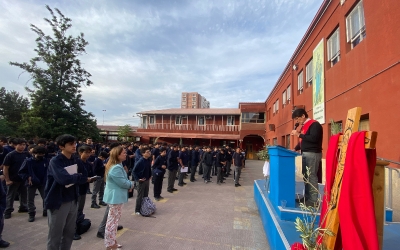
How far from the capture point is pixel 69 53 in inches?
899

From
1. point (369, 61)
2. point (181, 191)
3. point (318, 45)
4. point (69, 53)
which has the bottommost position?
point (181, 191)

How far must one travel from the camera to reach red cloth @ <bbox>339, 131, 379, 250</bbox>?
1.69m

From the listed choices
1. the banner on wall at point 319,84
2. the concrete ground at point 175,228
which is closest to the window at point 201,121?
the banner on wall at point 319,84

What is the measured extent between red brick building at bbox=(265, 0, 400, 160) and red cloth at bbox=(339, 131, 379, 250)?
469cm

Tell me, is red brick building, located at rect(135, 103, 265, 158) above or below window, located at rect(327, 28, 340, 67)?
below

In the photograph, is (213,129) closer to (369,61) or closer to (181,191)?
(181,191)

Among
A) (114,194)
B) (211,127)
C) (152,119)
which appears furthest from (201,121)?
(114,194)

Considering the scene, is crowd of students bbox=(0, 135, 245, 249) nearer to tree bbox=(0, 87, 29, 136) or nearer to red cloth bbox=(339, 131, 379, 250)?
red cloth bbox=(339, 131, 379, 250)

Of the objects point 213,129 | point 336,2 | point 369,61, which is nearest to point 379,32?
point 369,61

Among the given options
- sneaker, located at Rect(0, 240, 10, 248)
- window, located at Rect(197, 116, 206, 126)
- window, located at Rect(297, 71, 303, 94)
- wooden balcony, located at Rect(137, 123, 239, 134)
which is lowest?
sneaker, located at Rect(0, 240, 10, 248)

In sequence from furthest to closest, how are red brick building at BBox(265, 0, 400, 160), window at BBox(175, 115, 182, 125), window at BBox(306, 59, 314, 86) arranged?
window at BBox(175, 115, 182, 125) → window at BBox(306, 59, 314, 86) → red brick building at BBox(265, 0, 400, 160)

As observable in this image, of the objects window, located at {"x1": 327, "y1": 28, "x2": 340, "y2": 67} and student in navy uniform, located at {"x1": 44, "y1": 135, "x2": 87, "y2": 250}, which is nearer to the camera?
student in navy uniform, located at {"x1": 44, "y1": 135, "x2": 87, "y2": 250}

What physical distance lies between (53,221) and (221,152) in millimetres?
9051

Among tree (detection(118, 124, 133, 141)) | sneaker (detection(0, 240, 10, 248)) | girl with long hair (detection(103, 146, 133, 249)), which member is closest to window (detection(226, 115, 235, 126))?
tree (detection(118, 124, 133, 141))
